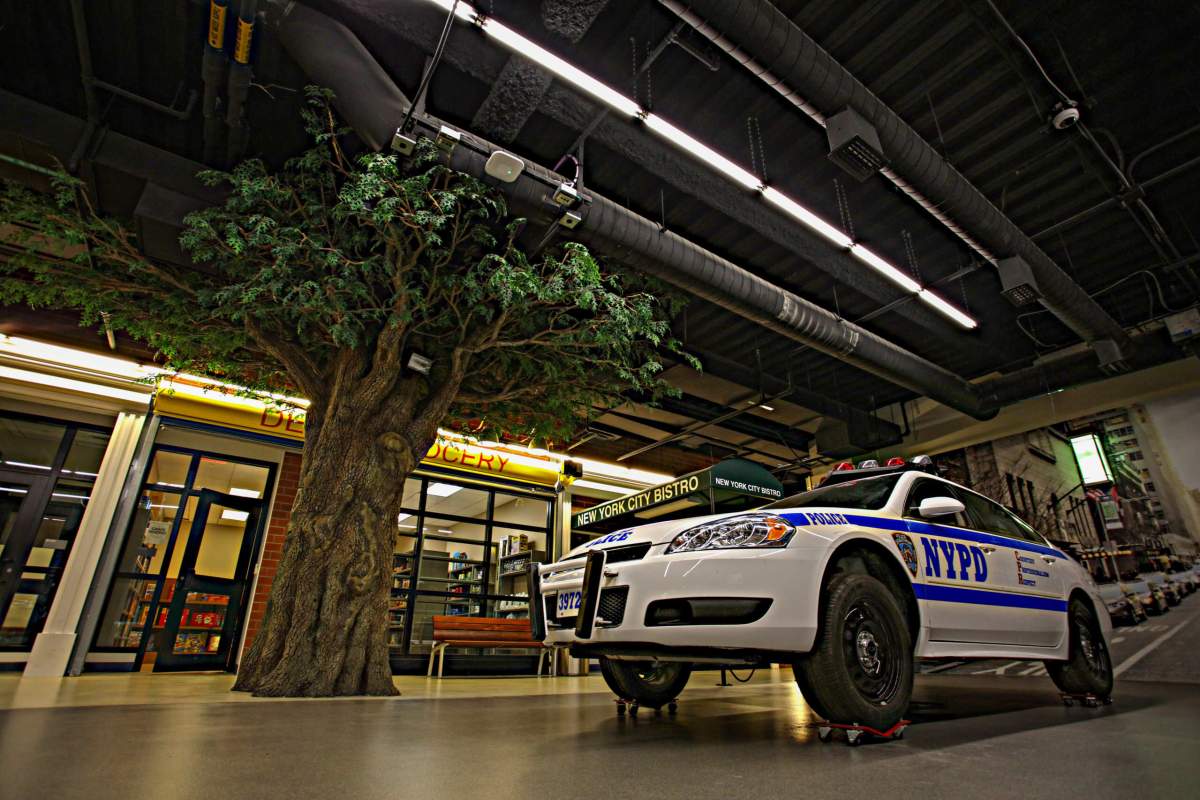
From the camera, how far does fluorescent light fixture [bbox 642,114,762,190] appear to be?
552cm

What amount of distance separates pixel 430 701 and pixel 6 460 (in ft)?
30.4

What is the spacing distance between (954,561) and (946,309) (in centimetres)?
645

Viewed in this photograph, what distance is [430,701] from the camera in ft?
14.9

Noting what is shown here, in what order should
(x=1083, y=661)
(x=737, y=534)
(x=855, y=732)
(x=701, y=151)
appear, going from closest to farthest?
1. (x=855, y=732)
2. (x=737, y=534)
3. (x=1083, y=661)
4. (x=701, y=151)

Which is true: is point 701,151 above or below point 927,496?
above

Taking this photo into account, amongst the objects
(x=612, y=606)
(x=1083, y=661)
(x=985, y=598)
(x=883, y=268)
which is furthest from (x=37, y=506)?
(x=1083, y=661)

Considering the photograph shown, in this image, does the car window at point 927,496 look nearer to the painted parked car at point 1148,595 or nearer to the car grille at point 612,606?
the car grille at point 612,606

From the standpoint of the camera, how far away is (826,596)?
8.48 feet

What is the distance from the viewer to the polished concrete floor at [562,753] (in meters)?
1.63

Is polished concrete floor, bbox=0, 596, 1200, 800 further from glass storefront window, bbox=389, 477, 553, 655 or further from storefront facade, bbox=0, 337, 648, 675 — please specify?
glass storefront window, bbox=389, 477, 553, 655

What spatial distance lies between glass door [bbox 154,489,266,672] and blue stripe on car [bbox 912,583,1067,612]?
1060cm

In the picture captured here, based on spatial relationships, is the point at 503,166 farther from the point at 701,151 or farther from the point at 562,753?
the point at 562,753

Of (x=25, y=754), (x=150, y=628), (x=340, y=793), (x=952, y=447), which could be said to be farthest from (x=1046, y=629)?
(x=150, y=628)

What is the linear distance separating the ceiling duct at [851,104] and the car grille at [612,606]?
13.6 feet
